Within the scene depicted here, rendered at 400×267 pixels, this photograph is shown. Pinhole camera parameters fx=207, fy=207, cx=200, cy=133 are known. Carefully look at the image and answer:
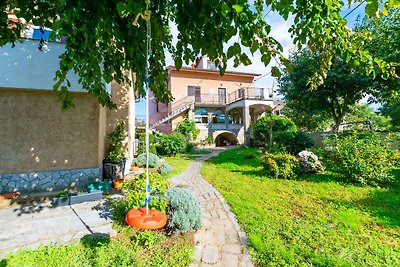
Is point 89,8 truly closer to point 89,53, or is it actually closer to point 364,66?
point 89,53

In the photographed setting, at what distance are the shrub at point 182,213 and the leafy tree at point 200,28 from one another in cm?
210

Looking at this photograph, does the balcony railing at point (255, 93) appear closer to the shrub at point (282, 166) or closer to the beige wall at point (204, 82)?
the beige wall at point (204, 82)

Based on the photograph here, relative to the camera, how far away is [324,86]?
41.2 feet

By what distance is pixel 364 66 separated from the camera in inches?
81.2

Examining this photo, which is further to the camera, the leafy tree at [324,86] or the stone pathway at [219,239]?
the leafy tree at [324,86]

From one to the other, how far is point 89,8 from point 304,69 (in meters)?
13.4

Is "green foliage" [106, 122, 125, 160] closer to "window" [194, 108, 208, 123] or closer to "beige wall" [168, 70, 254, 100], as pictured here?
"beige wall" [168, 70, 254, 100]

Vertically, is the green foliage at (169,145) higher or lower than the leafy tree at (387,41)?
lower

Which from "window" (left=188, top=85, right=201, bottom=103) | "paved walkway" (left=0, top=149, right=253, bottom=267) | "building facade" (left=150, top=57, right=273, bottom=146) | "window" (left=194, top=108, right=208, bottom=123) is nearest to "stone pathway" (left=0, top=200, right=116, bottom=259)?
"paved walkway" (left=0, top=149, right=253, bottom=267)

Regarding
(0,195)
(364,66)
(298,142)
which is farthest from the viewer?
(298,142)

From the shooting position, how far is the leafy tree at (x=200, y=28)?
1.48 metres

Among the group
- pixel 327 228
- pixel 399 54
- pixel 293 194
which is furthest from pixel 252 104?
pixel 327 228

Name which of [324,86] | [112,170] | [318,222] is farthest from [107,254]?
[324,86]

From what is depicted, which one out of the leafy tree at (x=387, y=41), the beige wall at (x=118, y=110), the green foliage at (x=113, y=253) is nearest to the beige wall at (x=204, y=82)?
the leafy tree at (x=387, y=41)
